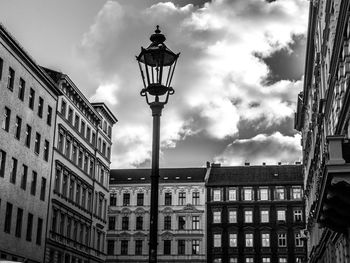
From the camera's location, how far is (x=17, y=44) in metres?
44.3

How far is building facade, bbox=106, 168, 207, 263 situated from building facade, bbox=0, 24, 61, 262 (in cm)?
3472

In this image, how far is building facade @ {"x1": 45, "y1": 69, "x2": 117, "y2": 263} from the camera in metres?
53.4

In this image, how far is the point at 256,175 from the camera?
87.4 m

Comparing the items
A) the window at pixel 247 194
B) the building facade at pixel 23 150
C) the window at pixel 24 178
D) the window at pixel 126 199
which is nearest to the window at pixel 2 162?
the building facade at pixel 23 150

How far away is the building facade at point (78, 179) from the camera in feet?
175

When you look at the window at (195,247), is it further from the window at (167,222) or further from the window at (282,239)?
the window at (282,239)

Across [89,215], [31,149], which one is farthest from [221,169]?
[31,149]

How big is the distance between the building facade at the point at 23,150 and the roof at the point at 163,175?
35.7 m

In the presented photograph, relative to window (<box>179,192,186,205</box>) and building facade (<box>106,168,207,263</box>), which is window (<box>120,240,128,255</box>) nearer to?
building facade (<box>106,168,207,263</box>)

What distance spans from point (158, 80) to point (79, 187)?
1982 inches

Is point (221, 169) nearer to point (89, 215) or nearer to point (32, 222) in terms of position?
point (89, 215)

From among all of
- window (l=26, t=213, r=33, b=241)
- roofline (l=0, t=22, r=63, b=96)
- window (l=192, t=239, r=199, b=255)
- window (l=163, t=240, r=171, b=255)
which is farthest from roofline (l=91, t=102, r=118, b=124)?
window (l=192, t=239, r=199, b=255)

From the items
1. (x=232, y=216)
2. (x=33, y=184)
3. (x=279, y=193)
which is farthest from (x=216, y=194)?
(x=33, y=184)

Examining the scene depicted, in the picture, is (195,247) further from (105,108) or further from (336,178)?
(336,178)
